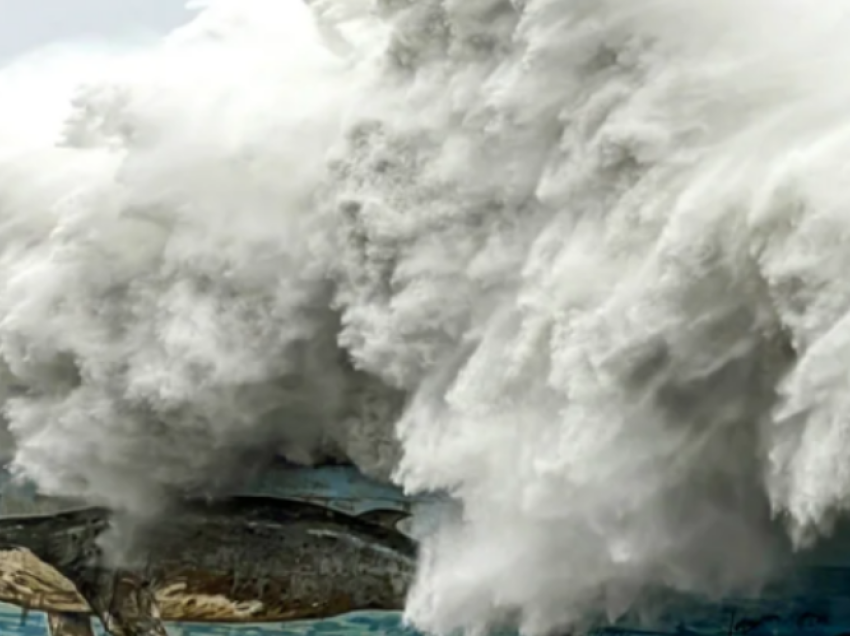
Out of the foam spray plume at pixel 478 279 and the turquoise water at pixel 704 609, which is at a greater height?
the foam spray plume at pixel 478 279

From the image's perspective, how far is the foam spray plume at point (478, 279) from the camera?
6.45 feet

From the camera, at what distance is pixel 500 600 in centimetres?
238

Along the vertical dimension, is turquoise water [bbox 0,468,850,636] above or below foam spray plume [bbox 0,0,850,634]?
below

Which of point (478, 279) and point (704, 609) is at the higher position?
point (478, 279)

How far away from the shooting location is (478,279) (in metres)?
2.37

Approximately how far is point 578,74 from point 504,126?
0.16 metres

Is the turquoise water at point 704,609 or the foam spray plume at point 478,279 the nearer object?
the foam spray plume at point 478,279

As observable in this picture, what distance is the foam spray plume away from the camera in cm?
197

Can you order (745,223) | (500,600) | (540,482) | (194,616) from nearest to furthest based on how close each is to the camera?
(745,223) → (540,482) → (500,600) → (194,616)

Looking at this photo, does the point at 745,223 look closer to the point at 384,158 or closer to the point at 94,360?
the point at 384,158

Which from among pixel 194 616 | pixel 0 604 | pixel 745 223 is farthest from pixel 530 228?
pixel 0 604

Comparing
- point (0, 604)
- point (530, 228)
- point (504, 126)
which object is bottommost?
point (0, 604)

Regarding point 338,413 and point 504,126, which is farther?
point 338,413

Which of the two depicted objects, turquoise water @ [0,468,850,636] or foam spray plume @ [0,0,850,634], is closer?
foam spray plume @ [0,0,850,634]
